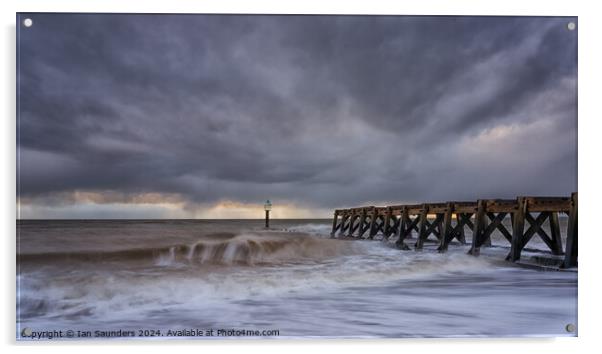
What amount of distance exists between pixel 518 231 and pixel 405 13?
3721 millimetres

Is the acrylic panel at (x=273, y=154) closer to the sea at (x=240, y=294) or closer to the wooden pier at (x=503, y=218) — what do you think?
the sea at (x=240, y=294)

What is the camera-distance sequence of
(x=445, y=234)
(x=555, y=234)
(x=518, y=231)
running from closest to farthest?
(x=555, y=234)
(x=518, y=231)
(x=445, y=234)

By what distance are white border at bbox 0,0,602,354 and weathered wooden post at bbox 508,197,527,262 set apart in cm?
173

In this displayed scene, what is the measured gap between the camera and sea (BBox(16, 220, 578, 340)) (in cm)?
402

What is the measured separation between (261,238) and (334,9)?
12.1 feet

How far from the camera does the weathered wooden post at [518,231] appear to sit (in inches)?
236

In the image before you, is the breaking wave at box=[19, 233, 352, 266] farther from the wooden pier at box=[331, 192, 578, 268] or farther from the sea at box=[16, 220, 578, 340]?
the wooden pier at box=[331, 192, 578, 268]

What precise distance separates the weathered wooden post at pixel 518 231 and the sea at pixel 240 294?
1.17 ft

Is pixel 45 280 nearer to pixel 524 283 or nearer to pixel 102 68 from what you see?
pixel 102 68

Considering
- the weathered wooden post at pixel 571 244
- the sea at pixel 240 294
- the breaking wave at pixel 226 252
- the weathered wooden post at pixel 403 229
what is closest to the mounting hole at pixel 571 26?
the weathered wooden post at pixel 571 244

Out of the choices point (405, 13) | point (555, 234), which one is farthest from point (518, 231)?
point (405, 13)

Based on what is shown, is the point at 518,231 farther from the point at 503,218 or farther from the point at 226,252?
the point at 226,252

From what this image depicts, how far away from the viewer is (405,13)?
4.34 metres

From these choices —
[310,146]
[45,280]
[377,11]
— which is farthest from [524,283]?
[45,280]
